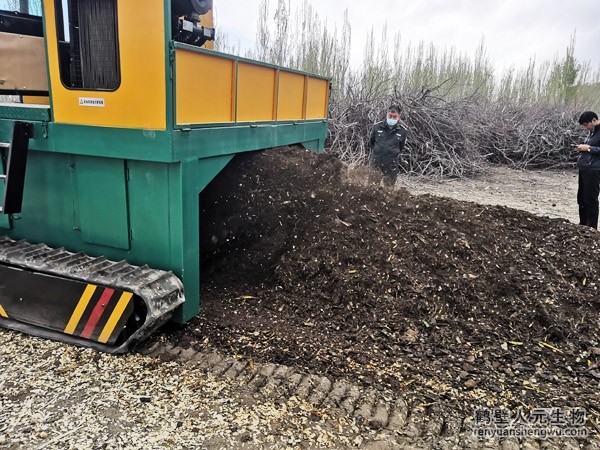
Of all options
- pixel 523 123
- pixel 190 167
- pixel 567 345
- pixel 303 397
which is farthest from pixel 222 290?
pixel 523 123

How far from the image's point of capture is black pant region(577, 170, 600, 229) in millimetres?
5973

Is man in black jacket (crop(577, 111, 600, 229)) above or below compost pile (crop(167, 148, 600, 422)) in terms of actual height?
above

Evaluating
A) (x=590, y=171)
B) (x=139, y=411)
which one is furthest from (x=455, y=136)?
(x=139, y=411)

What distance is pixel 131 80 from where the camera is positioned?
2900mm

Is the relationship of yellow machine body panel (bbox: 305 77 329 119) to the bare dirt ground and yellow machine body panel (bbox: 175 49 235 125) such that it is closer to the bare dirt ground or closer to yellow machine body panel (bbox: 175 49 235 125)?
yellow machine body panel (bbox: 175 49 235 125)

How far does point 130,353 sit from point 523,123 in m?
13.0

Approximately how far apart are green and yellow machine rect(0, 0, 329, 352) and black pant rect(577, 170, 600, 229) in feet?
15.4

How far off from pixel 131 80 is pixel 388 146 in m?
4.75

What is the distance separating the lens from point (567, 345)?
10.4ft

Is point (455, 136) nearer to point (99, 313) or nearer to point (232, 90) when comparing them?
point (232, 90)

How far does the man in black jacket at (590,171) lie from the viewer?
19.4ft

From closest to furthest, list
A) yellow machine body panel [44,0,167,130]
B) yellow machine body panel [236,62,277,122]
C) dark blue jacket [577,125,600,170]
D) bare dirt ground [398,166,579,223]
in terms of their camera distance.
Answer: yellow machine body panel [44,0,167,130] → yellow machine body panel [236,62,277,122] → dark blue jacket [577,125,600,170] → bare dirt ground [398,166,579,223]

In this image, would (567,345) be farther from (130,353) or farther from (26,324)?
(26,324)

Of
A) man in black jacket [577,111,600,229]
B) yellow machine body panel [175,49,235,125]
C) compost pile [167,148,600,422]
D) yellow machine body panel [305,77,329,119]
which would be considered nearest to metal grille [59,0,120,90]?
yellow machine body panel [175,49,235,125]
